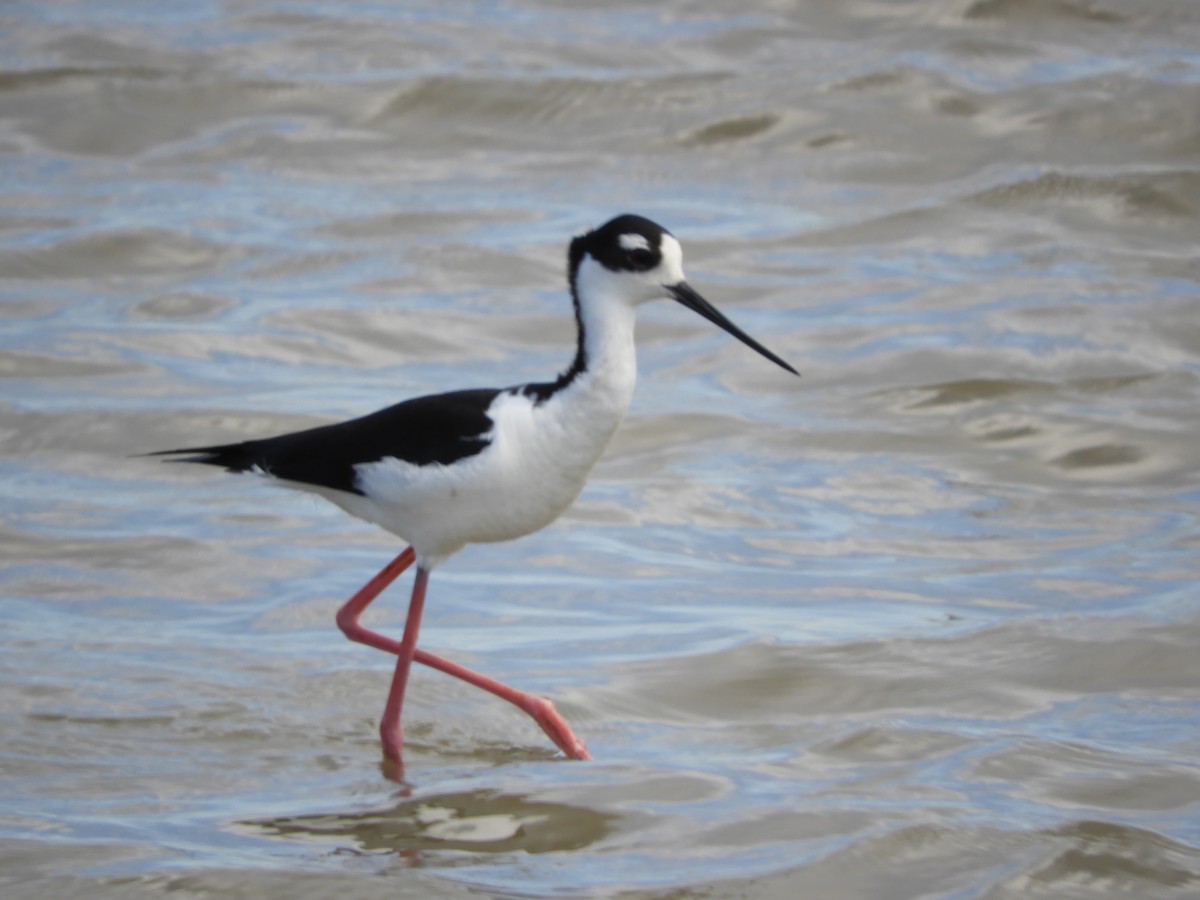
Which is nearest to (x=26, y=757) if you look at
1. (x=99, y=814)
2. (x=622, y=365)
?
(x=99, y=814)

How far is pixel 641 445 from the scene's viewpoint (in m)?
9.35

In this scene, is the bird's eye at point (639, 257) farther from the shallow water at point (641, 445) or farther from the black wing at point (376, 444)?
the shallow water at point (641, 445)

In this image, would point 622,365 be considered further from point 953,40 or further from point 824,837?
point 953,40

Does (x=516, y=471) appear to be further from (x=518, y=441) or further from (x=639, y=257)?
(x=639, y=257)

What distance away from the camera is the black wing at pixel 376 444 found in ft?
18.1

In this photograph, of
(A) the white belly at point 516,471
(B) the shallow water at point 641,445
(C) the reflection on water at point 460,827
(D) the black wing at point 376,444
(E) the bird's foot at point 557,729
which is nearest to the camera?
(C) the reflection on water at point 460,827

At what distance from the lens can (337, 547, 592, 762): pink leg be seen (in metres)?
5.71

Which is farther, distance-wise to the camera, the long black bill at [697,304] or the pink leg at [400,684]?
the pink leg at [400,684]

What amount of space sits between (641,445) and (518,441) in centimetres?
396

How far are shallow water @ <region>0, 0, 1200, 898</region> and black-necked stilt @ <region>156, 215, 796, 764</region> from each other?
0.73m

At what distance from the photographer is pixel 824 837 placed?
4.90 metres

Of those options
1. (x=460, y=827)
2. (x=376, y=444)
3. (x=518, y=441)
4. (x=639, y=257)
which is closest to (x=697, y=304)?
(x=639, y=257)

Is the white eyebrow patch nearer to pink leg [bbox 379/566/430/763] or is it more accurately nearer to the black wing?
the black wing

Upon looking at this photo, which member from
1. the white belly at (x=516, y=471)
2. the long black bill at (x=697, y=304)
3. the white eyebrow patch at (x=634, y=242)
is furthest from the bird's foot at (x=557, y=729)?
the white eyebrow patch at (x=634, y=242)
